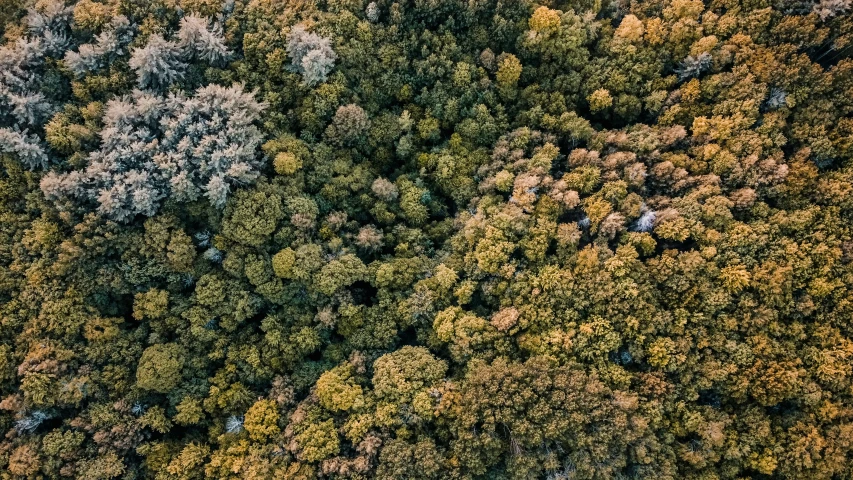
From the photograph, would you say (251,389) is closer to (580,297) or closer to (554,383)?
(554,383)

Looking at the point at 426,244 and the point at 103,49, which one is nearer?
the point at 103,49

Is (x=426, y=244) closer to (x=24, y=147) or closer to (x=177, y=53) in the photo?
(x=177, y=53)

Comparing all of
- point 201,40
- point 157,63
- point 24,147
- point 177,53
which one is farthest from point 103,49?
point 24,147

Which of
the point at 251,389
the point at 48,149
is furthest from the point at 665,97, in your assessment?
the point at 48,149

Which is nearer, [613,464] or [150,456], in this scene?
[613,464]

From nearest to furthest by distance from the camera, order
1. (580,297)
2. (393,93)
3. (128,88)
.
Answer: (580,297), (128,88), (393,93)

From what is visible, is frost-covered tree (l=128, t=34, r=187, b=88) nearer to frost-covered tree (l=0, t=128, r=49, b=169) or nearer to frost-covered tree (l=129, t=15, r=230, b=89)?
frost-covered tree (l=129, t=15, r=230, b=89)
